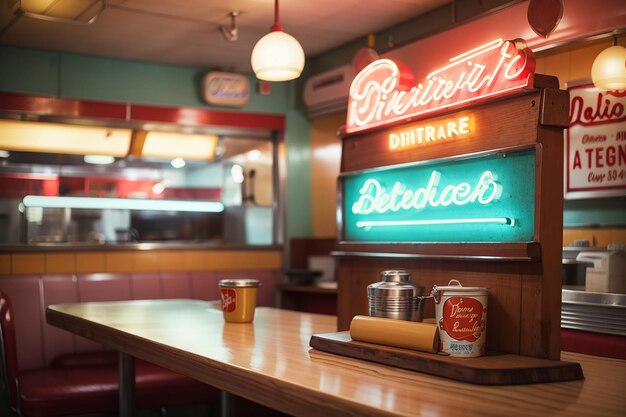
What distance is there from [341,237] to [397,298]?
739 millimetres

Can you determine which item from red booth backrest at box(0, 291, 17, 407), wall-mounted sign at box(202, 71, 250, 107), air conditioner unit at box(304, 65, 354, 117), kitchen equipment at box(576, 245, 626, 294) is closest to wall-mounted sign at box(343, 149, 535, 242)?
kitchen equipment at box(576, 245, 626, 294)

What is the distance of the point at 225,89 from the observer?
639 cm

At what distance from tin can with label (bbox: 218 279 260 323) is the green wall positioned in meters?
3.52

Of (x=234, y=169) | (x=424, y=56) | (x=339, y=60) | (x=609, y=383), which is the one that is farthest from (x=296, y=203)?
(x=609, y=383)

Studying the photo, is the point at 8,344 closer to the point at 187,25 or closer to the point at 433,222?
the point at 433,222

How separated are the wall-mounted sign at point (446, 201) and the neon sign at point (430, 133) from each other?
0.27 feet

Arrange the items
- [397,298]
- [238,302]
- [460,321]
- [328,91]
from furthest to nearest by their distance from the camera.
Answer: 1. [328,91]
2. [238,302]
3. [397,298]
4. [460,321]

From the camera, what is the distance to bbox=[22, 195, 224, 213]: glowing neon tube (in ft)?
18.7

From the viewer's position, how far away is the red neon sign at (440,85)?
79.5 inches

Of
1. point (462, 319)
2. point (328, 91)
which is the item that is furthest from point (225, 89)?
point (462, 319)

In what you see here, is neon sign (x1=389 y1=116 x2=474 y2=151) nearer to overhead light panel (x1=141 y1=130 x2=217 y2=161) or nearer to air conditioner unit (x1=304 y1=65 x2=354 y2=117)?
air conditioner unit (x1=304 y1=65 x2=354 y2=117)

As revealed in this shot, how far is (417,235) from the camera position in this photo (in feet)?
7.74

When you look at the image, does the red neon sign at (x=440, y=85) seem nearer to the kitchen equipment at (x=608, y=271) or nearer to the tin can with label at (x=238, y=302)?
the tin can with label at (x=238, y=302)

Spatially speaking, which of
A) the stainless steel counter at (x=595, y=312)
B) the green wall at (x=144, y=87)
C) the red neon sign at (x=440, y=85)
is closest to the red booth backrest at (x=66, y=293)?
the green wall at (x=144, y=87)
